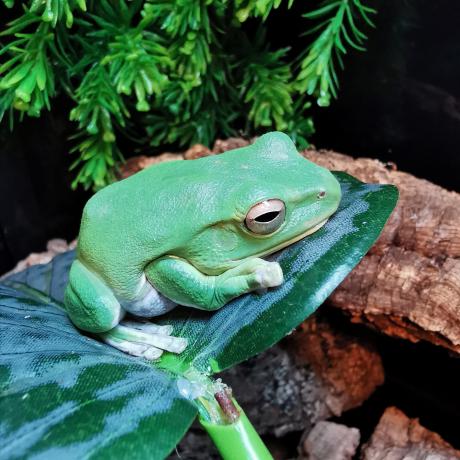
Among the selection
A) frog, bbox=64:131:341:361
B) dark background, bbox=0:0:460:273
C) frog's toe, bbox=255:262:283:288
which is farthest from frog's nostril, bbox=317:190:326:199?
dark background, bbox=0:0:460:273

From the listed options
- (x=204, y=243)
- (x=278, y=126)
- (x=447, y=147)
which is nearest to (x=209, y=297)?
(x=204, y=243)

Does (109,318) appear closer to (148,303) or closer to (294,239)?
(148,303)

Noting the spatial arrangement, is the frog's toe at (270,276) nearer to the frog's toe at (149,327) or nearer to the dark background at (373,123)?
the frog's toe at (149,327)

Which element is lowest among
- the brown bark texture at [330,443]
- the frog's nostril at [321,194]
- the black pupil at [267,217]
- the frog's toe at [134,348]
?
the brown bark texture at [330,443]

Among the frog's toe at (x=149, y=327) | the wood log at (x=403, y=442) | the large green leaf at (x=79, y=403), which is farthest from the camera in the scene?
the wood log at (x=403, y=442)

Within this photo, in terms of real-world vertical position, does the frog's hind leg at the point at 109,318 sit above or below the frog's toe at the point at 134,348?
above

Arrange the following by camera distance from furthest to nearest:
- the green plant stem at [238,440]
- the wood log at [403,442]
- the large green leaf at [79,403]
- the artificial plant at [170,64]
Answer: the artificial plant at [170,64] < the wood log at [403,442] < the green plant stem at [238,440] < the large green leaf at [79,403]

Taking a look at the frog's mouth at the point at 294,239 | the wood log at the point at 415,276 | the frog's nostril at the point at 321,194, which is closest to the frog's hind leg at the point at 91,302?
the frog's mouth at the point at 294,239
